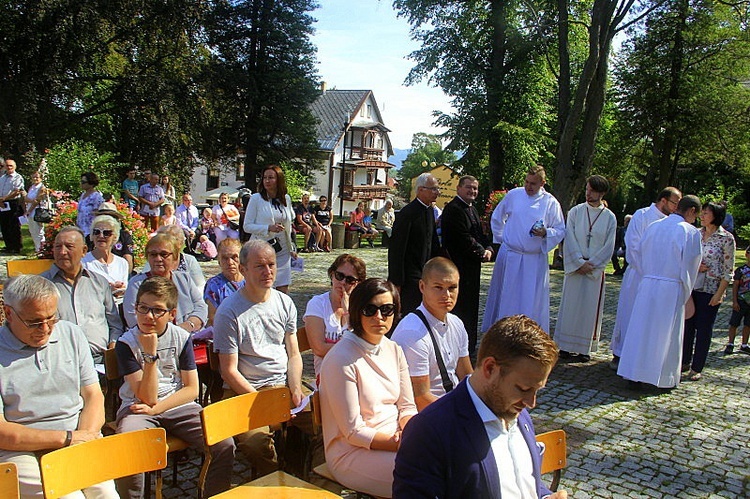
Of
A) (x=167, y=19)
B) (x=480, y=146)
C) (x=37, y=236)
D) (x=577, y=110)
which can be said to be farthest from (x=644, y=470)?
(x=167, y=19)

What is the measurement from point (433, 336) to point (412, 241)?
2846mm

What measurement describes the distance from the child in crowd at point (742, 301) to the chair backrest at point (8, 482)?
29.1 ft

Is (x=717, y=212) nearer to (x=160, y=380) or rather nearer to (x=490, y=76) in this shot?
(x=160, y=380)

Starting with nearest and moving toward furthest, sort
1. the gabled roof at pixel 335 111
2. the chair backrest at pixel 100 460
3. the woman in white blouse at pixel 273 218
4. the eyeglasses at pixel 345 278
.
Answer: the chair backrest at pixel 100 460, the eyeglasses at pixel 345 278, the woman in white blouse at pixel 273 218, the gabled roof at pixel 335 111

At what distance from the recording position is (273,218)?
6.91 metres

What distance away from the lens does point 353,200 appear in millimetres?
67125

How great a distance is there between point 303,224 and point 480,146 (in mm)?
12163

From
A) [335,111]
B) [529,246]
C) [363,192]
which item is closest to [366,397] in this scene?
[529,246]

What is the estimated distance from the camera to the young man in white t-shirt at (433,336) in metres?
3.83

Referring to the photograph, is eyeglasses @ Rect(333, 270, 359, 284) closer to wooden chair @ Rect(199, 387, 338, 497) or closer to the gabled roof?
wooden chair @ Rect(199, 387, 338, 497)

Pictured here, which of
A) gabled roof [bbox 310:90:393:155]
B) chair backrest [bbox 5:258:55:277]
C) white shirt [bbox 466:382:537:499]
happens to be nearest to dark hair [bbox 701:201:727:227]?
white shirt [bbox 466:382:537:499]

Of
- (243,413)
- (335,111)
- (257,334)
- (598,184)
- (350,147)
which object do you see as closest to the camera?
(243,413)

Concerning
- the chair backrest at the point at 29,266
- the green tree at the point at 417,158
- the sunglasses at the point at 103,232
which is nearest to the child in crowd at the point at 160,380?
the sunglasses at the point at 103,232

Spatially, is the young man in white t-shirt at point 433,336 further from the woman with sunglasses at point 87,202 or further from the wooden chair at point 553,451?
the woman with sunglasses at point 87,202
